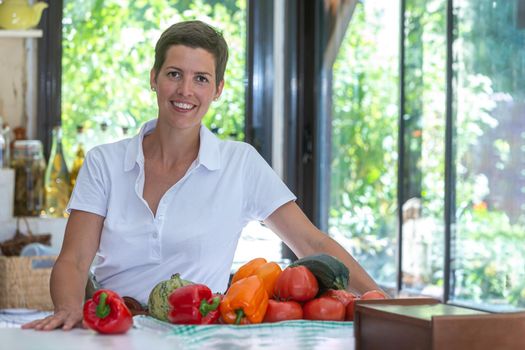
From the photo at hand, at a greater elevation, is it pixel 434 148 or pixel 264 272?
pixel 434 148

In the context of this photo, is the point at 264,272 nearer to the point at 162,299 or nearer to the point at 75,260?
the point at 162,299

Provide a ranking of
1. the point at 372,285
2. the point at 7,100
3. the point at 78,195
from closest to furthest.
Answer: the point at 372,285
the point at 78,195
the point at 7,100

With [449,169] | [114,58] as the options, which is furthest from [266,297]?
[114,58]

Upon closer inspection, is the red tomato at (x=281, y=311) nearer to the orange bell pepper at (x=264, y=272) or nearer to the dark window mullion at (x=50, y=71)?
the orange bell pepper at (x=264, y=272)

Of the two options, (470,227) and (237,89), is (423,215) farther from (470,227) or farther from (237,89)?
(237,89)

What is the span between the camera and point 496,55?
386 centimetres

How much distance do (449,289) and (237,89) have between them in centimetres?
177

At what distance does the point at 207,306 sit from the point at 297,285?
0.18 m

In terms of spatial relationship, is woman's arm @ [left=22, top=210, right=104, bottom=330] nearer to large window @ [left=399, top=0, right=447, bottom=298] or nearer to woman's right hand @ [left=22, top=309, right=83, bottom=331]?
woman's right hand @ [left=22, top=309, right=83, bottom=331]

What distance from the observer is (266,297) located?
5.82 ft

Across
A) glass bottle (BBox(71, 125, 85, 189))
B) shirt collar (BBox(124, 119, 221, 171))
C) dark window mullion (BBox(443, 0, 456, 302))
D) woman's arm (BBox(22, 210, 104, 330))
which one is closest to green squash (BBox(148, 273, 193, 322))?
woman's arm (BBox(22, 210, 104, 330))

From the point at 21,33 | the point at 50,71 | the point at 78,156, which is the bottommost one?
the point at 78,156

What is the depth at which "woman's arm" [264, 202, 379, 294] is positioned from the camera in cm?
218

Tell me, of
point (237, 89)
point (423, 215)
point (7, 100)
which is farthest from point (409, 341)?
point (237, 89)
